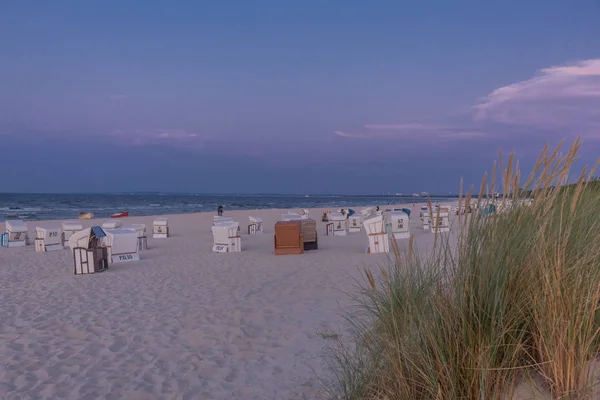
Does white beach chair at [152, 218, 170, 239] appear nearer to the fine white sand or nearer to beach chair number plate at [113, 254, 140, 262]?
beach chair number plate at [113, 254, 140, 262]

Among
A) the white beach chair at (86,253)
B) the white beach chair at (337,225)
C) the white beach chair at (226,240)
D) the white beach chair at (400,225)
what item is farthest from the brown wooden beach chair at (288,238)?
the white beach chair at (337,225)

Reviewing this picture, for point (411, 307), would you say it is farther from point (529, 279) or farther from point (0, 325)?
point (0, 325)

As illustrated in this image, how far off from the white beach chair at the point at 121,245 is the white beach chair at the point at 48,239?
361cm

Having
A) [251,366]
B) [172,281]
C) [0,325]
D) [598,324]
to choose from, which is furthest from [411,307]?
[172,281]

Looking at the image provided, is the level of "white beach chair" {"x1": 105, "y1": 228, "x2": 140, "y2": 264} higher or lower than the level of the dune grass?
lower

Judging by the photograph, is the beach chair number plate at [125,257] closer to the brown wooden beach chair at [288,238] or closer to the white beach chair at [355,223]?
the brown wooden beach chair at [288,238]

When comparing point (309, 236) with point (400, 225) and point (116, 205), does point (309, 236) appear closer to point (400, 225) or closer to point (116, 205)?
point (400, 225)

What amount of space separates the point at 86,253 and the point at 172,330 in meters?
4.72

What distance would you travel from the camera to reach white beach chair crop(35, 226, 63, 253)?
43.3 ft

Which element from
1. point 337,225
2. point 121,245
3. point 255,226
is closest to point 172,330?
point 121,245

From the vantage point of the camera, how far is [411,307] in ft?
7.84

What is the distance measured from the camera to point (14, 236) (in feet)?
47.9

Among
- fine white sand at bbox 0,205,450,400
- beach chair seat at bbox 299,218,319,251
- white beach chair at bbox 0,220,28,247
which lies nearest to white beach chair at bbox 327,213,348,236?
beach chair seat at bbox 299,218,319,251

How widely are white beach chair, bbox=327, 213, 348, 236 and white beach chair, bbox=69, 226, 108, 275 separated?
27.8 feet
